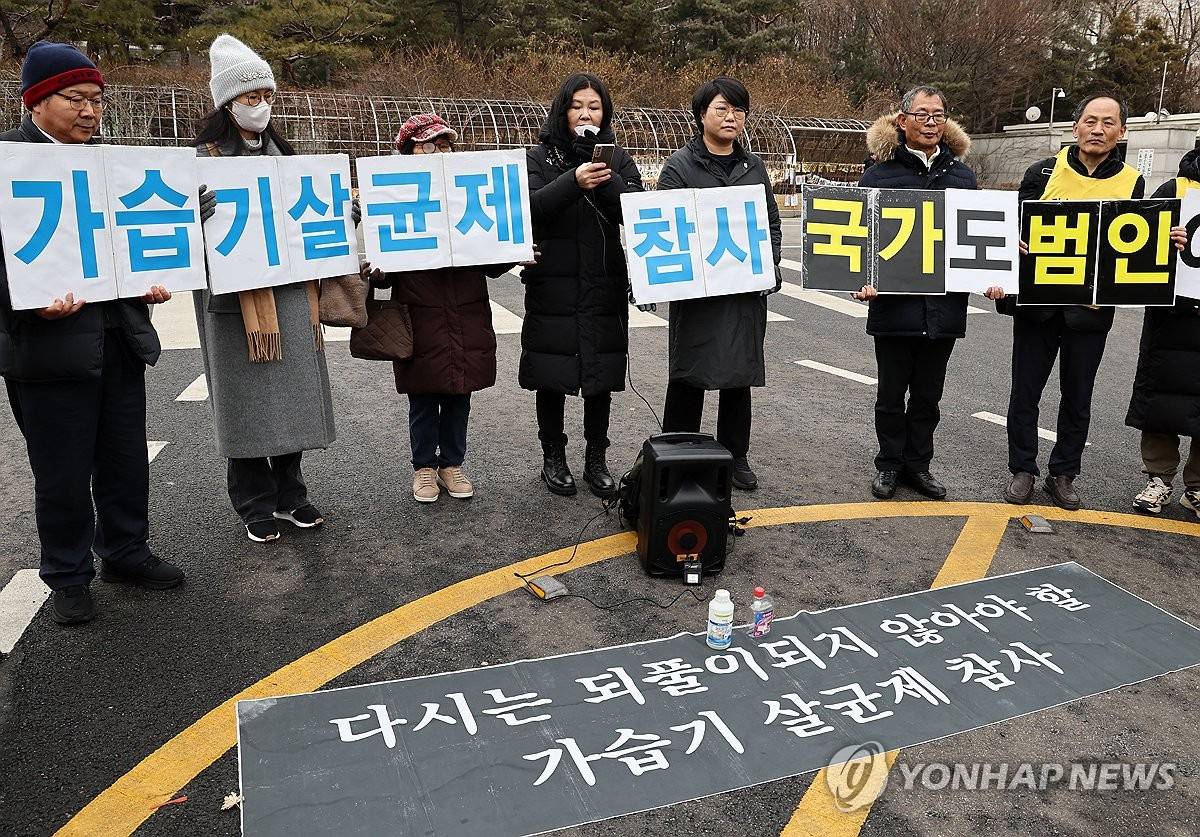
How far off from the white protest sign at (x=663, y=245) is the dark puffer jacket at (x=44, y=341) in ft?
8.06

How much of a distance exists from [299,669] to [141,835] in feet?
2.93

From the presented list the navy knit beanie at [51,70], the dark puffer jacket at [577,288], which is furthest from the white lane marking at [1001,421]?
the navy knit beanie at [51,70]

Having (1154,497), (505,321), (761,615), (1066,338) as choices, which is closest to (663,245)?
(761,615)

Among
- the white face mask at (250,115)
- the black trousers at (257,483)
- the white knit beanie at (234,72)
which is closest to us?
the white knit beanie at (234,72)

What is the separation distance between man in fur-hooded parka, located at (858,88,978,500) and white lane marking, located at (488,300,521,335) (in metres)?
4.87

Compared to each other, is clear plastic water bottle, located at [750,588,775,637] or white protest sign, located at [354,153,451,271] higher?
white protest sign, located at [354,153,451,271]

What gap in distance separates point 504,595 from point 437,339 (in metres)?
1.48

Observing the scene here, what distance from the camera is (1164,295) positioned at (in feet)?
16.3

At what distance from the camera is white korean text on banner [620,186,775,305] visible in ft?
15.9

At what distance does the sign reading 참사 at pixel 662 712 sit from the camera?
276 centimetres

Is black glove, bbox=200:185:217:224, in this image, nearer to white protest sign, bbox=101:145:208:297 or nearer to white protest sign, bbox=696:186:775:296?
white protest sign, bbox=101:145:208:297

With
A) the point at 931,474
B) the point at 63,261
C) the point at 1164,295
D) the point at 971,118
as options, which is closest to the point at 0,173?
the point at 63,261

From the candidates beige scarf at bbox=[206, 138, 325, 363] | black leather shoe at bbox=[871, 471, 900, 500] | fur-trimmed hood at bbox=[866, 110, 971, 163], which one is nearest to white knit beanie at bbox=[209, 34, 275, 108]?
beige scarf at bbox=[206, 138, 325, 363]
